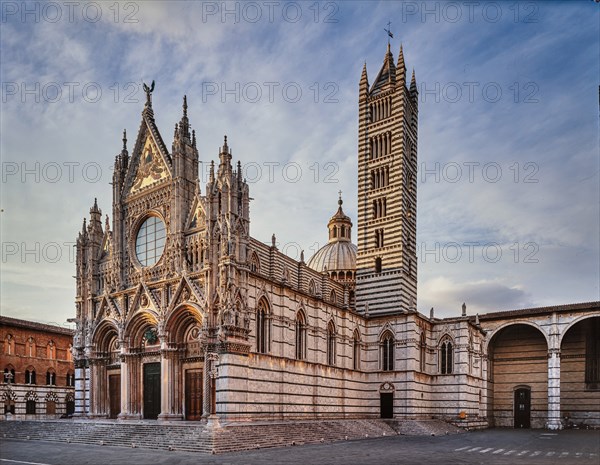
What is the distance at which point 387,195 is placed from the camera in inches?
1884

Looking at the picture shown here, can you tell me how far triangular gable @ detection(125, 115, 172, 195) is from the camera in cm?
3931

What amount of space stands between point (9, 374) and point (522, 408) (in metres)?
45.2

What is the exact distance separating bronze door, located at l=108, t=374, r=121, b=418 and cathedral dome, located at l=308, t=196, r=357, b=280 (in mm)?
29981

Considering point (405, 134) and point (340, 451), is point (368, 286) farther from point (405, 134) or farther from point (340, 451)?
point (340, 451)

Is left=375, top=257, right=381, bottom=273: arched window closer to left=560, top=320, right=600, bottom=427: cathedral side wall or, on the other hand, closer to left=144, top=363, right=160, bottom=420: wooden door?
left=144, top=363, right=160, bottom=420: wooden door

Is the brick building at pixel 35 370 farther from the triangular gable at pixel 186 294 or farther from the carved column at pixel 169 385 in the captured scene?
the triangular gable at pixel 186 294

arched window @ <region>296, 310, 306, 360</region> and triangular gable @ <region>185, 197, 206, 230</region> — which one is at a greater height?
triangular gable @ <region>185, 197, 206, 230</region>

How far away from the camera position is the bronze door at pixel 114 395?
3909 centimetres

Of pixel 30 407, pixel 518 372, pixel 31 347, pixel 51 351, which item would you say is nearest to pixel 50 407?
pixel 30 407

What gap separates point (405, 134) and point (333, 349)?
18.5 m

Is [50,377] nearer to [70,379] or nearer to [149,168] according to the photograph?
[70,379]

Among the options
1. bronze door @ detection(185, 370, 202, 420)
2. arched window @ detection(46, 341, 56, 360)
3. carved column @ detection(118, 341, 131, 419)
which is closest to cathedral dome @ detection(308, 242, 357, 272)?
arched window @ detection(46, 341, 56, 360)

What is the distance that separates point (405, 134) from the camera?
4862 cm

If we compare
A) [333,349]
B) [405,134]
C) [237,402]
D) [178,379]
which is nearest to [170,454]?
[237,402]
